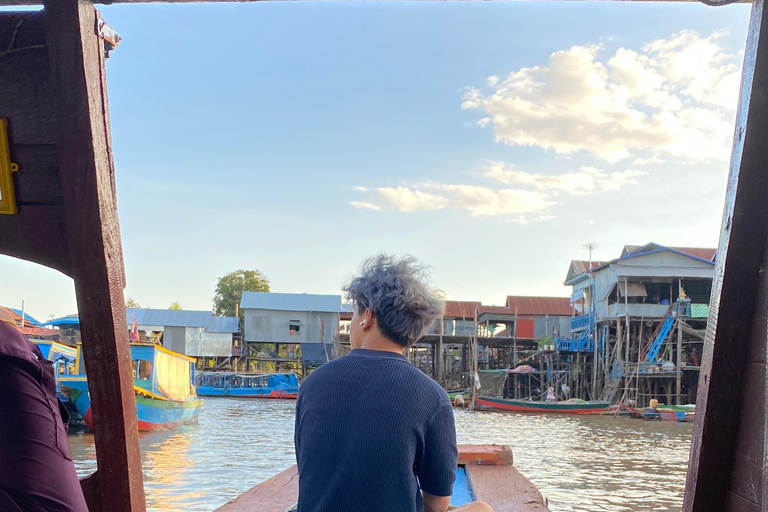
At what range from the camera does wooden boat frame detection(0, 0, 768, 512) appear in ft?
4.95

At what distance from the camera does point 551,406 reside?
2558cm

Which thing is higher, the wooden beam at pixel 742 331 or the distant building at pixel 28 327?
the wooden beam at pixel 742 331

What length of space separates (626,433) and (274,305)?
900 inches

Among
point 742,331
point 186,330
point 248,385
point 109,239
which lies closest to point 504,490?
point 742,331

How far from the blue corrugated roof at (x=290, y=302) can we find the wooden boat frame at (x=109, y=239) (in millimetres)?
36512

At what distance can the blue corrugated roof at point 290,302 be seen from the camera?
38.2 meters

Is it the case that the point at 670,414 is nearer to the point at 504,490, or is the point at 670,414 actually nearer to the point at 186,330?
the point at 504,490

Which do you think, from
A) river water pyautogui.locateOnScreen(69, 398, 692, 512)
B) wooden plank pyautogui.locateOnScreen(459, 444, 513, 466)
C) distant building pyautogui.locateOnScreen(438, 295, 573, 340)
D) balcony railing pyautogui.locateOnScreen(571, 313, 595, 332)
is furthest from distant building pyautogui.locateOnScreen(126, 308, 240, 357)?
wooden plank pyautogui.locateOnScreen(459, 444, 513, 466)

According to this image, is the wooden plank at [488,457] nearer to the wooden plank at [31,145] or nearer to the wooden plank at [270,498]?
the wooden plank at [270,498]

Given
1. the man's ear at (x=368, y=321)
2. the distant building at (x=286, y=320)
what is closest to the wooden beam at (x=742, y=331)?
the man's ear at (x=368, y=321)

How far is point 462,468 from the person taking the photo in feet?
13.9

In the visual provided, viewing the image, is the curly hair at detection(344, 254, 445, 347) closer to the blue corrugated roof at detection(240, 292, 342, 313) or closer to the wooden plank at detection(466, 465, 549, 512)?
the wooden plank at detection(466, 465, 549, 512)

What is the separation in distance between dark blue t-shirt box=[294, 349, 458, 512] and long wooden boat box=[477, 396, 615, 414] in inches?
969

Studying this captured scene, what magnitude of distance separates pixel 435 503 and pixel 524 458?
13.0m
